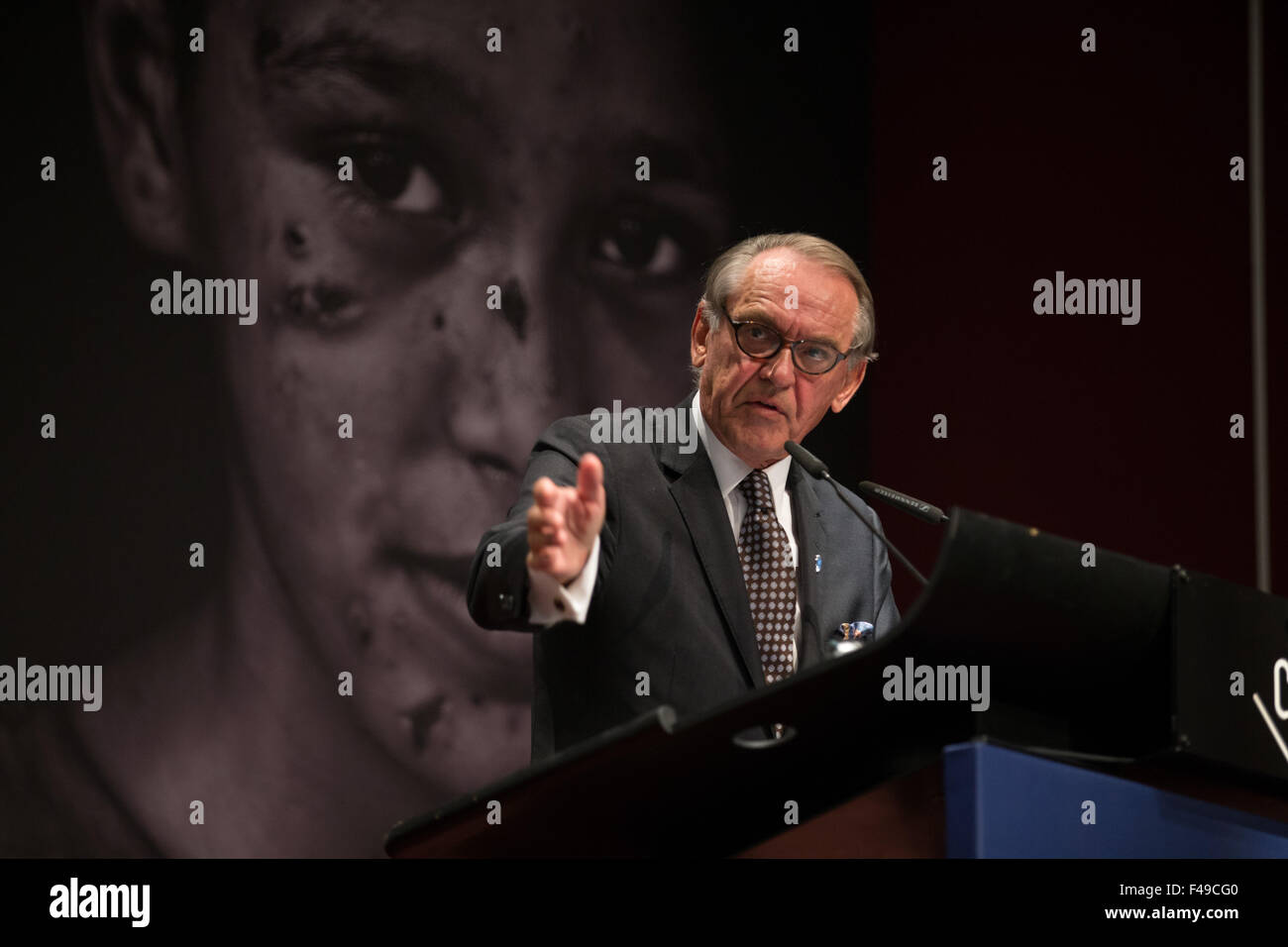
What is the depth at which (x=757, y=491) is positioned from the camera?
6.91 ft

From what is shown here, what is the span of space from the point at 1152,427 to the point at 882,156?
3.07 ft

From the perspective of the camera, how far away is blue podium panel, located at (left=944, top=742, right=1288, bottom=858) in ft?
3.56

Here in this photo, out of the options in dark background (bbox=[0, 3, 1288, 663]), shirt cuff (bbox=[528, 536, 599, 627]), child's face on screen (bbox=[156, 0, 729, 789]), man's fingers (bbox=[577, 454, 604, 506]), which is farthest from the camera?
dark background (bbox=[0, 3, 1288, 663])

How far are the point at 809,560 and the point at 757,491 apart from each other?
126 mm

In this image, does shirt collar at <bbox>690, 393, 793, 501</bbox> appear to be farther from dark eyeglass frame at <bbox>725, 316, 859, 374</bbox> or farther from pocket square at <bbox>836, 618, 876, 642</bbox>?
pocket square at <bbox>836, 618, 876, 642</bbox>

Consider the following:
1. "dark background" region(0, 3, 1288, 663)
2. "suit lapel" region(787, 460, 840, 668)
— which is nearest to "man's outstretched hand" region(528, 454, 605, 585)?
"suit lapel" region(787, 460, 840, 668)

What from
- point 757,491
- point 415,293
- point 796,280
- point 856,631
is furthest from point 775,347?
point 415,293

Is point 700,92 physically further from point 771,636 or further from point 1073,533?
point 771,636

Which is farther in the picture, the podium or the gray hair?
the gray hair

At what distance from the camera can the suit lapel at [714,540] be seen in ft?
6.31

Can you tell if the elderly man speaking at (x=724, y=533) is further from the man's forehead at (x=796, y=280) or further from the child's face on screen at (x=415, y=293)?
the child's face on screen at (x=415, y=293)

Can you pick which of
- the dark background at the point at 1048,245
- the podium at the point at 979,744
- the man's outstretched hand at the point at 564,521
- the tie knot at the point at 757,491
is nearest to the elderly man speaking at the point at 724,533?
the tie knot at the point at 757,491

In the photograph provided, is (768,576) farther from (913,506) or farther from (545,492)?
(545,492)

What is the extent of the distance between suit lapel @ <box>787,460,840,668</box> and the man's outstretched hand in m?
0.64
